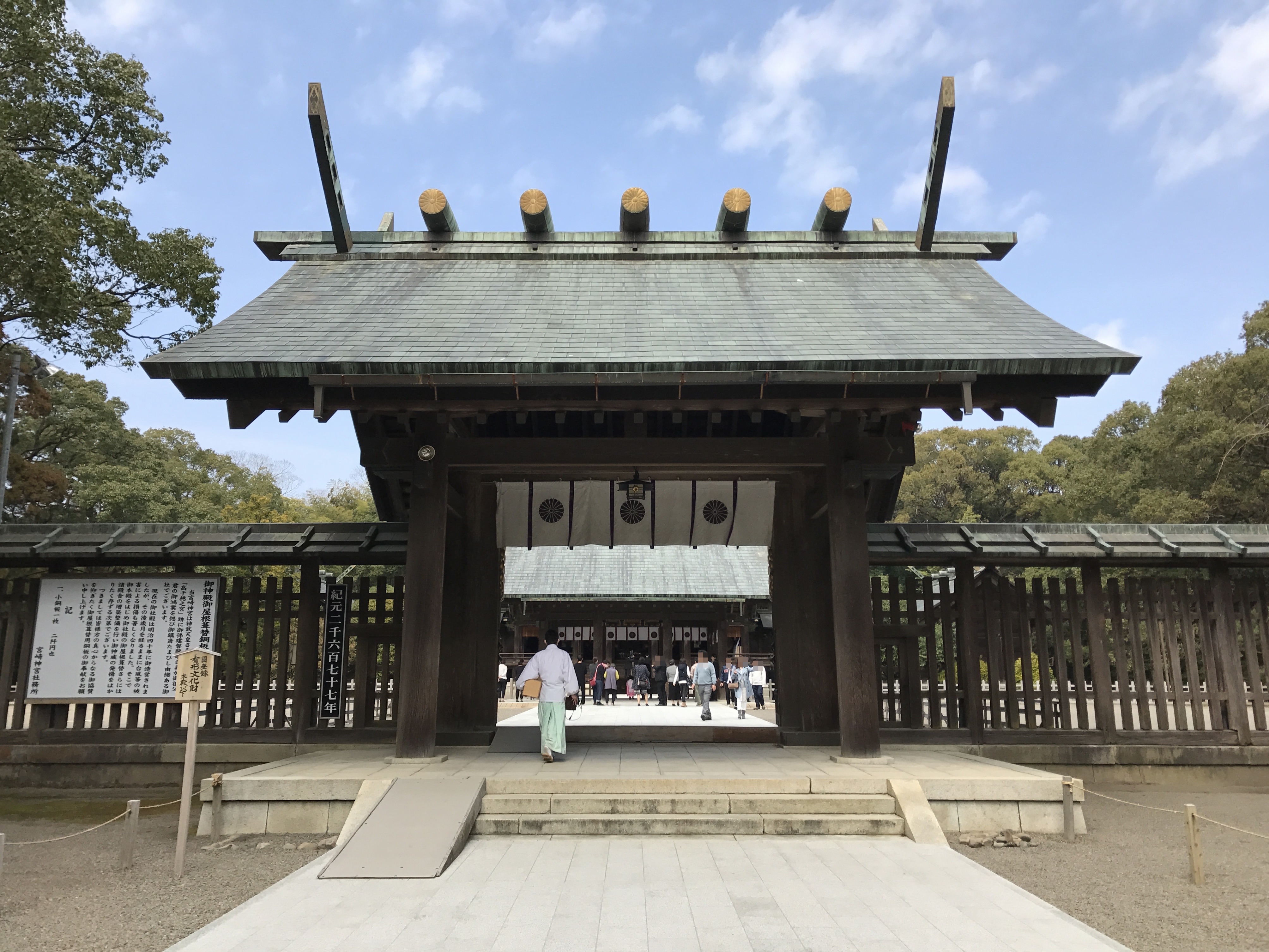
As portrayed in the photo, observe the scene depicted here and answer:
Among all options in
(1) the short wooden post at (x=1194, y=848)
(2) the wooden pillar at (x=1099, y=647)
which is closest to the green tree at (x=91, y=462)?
(2) the wooden pillar at (x=1099, y=647)

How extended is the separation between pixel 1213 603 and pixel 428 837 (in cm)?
1056

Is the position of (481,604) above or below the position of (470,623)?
above

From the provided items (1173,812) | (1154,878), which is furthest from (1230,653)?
(1154,878)

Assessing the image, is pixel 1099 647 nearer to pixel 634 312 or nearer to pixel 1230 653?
pixel 1230 653

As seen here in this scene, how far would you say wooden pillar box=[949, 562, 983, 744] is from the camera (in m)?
10.1

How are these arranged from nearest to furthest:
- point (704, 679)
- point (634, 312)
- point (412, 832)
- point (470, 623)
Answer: point (412, 832) → point (634, 312) → point (470, 623) → point (704, 679)

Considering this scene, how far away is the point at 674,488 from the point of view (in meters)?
11.0

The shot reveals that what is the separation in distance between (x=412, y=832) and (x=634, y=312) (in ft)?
19.4

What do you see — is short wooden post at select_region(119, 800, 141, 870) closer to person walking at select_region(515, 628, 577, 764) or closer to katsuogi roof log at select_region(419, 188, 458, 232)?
person walking at select_region(515, 628, 577, 764)

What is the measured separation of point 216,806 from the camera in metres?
7.26

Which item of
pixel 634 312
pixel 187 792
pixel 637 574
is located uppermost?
pixel 634 312

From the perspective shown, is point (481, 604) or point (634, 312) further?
point (481, 604)

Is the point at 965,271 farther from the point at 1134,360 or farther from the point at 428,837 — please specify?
the point at 428,837

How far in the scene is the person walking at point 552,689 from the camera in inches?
352
